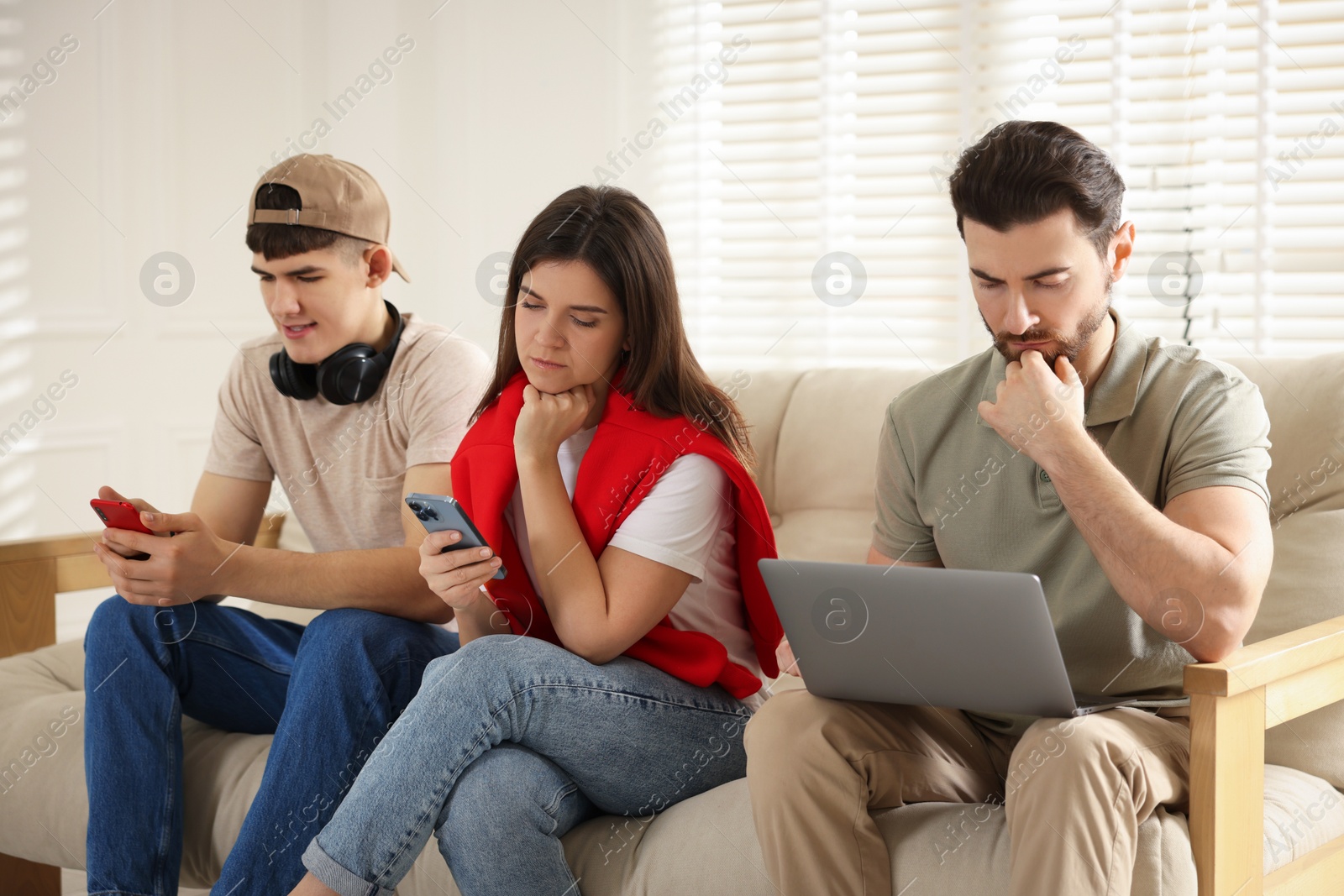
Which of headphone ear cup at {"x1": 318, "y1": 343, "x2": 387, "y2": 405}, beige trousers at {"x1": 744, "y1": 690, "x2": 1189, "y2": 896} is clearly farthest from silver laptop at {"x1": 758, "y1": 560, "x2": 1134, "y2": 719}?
headphone ear cup at {"x1": 318, "y1": 343, "x2": 387, "y2": 405}

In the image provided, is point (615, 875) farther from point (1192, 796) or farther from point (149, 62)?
point (149, 62)

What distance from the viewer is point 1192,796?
112 centimetres

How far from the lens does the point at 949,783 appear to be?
4.20 feet

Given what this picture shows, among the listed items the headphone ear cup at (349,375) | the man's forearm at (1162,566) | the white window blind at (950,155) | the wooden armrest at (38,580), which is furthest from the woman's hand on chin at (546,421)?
the white window blind at (950,155)

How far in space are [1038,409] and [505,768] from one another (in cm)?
70

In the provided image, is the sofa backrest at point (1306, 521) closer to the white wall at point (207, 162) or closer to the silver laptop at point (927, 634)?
the silver laptop at point (927, 634)

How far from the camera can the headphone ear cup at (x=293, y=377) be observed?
1734 mm

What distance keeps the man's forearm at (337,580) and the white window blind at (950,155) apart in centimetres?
139

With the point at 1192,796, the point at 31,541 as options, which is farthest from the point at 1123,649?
the point at 31,541

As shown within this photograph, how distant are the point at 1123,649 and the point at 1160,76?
1.50 meters

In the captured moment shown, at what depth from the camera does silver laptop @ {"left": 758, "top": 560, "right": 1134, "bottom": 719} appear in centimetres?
105

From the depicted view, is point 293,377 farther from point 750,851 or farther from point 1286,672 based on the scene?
point 1286,672

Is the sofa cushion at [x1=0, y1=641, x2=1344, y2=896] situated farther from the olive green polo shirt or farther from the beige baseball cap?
the beige baseball cap

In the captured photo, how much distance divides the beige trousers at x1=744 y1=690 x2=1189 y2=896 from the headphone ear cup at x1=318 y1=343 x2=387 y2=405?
0.81 m
